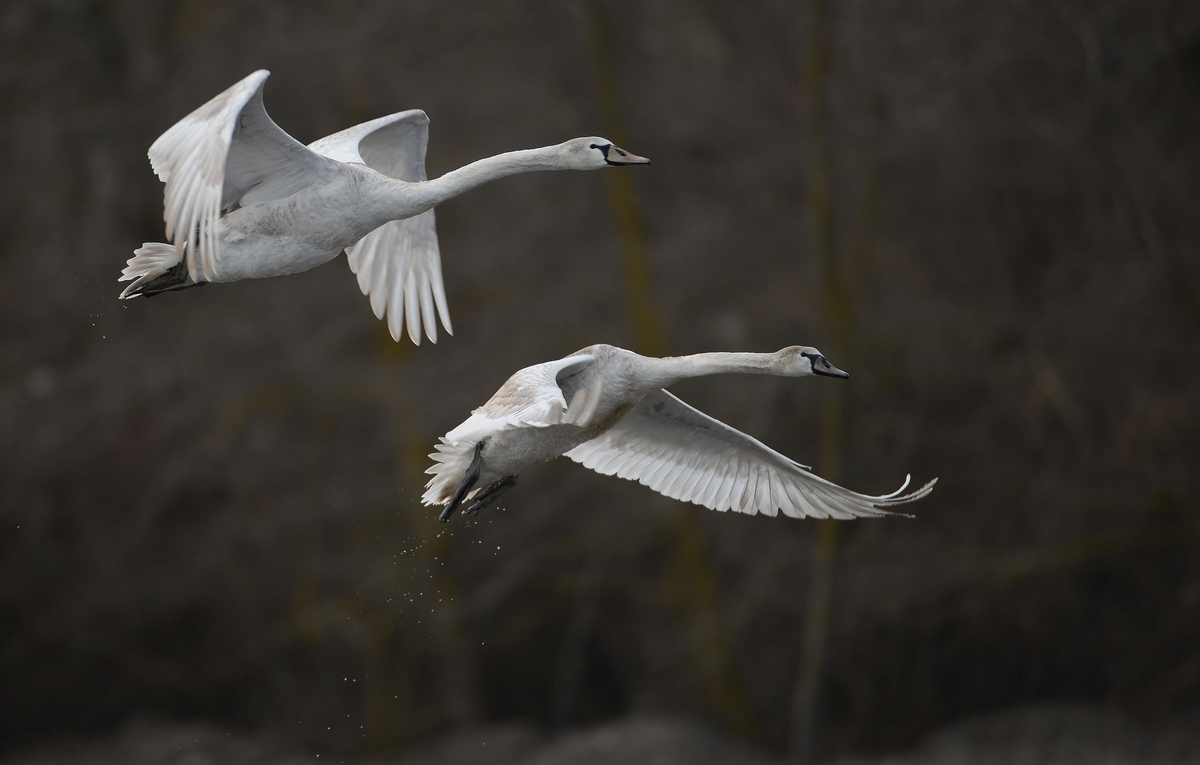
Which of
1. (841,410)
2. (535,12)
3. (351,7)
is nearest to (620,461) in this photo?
(841,410)

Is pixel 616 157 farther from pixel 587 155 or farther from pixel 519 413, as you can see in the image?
pixel 519 413

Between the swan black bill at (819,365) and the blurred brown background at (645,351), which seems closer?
the swan black bill at (819,365)

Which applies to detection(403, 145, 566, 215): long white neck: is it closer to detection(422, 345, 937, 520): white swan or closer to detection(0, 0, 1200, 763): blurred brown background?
detection(422, 345, 937, 520): white swan

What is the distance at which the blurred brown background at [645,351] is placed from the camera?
992 cm

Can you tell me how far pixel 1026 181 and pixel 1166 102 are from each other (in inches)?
57.3

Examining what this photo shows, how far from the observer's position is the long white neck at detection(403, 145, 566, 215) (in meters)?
5.93

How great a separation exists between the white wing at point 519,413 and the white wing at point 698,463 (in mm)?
993

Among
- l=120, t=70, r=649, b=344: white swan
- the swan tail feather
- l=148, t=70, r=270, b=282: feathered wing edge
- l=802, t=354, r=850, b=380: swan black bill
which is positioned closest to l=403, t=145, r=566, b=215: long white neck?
l=120, t=70, r=649, b=344: white swan

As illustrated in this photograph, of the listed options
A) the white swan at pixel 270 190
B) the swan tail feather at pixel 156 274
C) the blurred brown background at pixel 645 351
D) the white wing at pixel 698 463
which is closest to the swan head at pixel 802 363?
the white wing at pixel 698 463

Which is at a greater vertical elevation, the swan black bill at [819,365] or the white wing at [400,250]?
the white wing at [400,250]

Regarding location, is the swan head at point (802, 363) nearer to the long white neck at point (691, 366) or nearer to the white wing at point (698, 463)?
the long white neck at point (691, 366)

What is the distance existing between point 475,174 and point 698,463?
199 centimetres

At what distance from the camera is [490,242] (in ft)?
38.6

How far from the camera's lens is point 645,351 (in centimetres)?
1107
